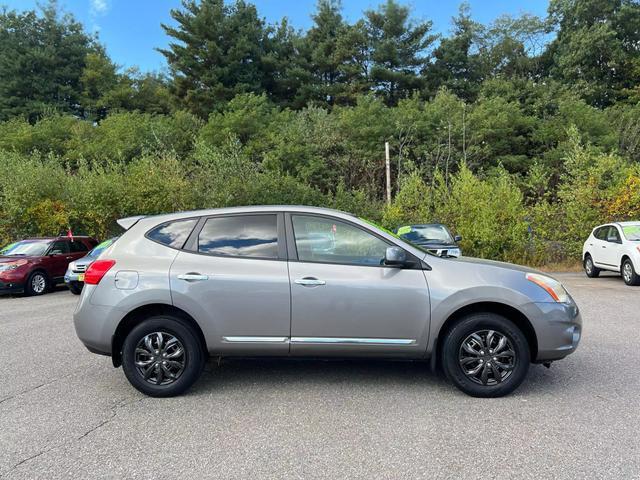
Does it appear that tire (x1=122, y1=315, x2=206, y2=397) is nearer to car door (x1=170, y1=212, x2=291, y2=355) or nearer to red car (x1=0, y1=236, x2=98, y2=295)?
car door (x1=170, y1=212, x2=291, y2=355)

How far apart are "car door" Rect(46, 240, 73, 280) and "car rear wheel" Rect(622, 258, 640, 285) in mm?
15057

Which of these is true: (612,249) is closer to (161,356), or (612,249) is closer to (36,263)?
(161,356)

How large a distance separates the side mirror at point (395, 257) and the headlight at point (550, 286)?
121 centimetres

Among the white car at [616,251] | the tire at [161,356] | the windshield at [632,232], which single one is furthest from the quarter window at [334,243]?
the windshield at [632,232]

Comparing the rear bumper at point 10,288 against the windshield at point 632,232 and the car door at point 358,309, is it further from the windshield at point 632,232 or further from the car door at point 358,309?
the windshield at point 632,232

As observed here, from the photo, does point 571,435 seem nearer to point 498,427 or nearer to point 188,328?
point 498,427

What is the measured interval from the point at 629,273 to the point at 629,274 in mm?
25

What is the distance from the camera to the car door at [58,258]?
1362cm

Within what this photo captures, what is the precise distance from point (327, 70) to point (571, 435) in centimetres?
3839

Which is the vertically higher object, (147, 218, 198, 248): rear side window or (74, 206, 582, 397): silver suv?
(147, 218, 198, 248): rear side window

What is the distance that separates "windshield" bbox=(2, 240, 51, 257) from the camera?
13453mm

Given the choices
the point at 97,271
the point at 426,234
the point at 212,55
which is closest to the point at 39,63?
the point at 212,55

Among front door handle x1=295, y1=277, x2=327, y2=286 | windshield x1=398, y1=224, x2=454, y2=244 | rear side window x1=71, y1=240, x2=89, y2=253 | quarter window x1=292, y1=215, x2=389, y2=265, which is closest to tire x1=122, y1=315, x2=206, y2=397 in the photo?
front door handle x1=295, y1=277, x2=327, y2=286

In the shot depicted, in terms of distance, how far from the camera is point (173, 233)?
15.7 feet
